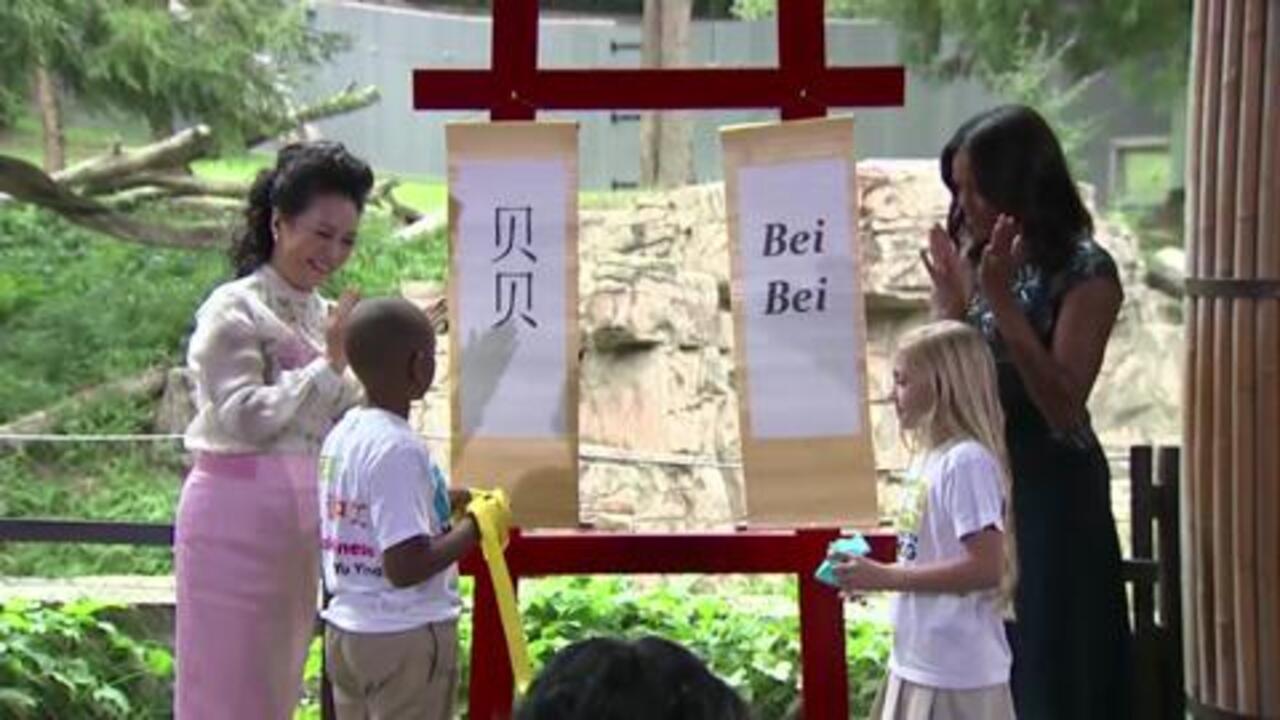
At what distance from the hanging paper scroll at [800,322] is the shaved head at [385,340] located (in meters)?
0.86

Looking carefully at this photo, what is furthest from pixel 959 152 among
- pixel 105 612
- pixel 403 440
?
pixel 105 612

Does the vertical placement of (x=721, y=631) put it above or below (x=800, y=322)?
below

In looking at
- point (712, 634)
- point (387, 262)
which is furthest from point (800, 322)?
point (387, 262)

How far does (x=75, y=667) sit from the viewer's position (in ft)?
16.4

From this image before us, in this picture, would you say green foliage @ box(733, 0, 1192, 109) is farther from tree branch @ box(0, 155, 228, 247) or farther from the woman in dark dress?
the woman in dark dress

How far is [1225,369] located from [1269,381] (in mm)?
89

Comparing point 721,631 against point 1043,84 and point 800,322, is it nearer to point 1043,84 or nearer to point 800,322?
point 800,322

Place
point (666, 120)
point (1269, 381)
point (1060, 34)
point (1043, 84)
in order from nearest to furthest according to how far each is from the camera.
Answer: point (1269, 381), point (1060, 34), point (666, 120), point (1043, 84)

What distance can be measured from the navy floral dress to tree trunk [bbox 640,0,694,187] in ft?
22.1

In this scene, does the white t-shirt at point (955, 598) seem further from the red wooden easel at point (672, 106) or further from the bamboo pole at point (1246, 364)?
the red wooden easel at point (672, 106)

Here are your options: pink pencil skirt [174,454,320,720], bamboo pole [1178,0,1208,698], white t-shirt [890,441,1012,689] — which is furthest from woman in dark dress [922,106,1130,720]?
pink pencil skirt [174,454,320,720]

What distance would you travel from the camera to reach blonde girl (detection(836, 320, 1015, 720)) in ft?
10.1

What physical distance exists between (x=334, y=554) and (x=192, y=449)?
48 centimetres

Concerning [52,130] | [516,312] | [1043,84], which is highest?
Answer: [1043,84]
